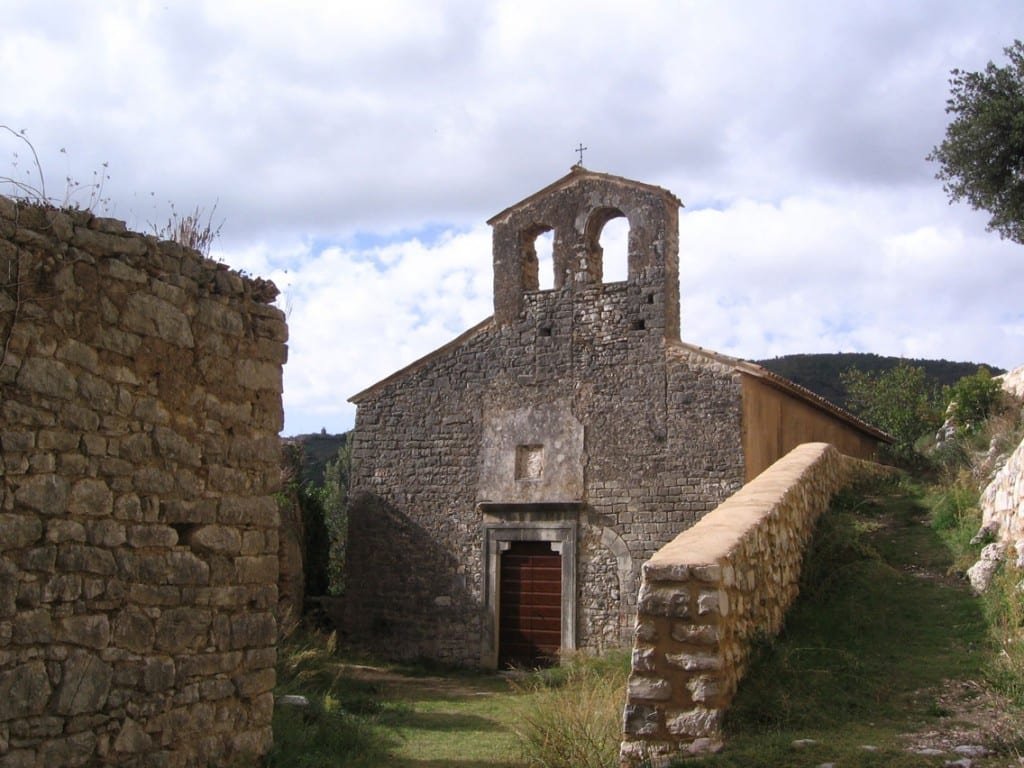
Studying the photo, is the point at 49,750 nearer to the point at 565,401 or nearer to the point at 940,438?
the point at 565,401

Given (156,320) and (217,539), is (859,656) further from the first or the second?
(156,320)

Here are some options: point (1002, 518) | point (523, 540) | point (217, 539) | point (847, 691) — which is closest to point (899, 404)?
point (523, 540)

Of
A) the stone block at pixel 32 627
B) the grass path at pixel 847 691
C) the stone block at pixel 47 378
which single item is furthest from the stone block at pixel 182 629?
the stone block at pixel 47 378

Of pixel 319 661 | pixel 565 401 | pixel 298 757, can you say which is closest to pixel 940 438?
pixel 565 401

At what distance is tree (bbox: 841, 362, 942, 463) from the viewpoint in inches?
866

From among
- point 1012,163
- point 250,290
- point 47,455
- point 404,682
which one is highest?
point 1012,163

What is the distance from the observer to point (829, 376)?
1503 inches

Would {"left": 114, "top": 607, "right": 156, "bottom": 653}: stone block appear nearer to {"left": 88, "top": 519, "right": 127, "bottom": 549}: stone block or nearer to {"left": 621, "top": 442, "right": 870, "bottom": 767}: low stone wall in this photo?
{"left": 88, "top": 519, "right": 127, "bottom": 549}: stone block

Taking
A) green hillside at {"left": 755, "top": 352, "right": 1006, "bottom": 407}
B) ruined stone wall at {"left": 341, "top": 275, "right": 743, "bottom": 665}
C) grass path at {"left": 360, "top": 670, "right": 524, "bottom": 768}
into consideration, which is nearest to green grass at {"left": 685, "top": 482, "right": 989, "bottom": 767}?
grass path at {"left": 360, "top": 670, "right": 524, "bottom": 768}

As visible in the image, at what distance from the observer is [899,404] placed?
24281 mm

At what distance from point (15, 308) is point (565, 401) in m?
→ 11.2

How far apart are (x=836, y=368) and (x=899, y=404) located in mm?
14696

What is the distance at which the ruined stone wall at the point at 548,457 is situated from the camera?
14.3 metres

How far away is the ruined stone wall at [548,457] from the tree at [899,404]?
713cm
